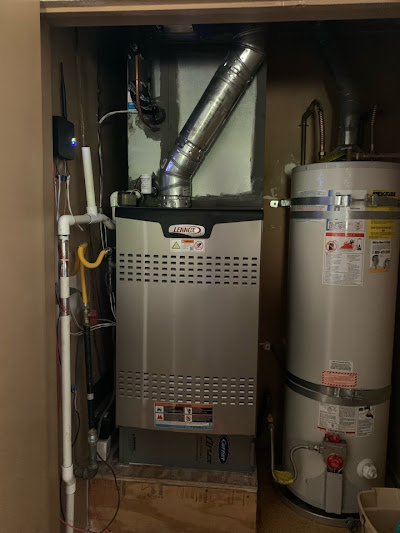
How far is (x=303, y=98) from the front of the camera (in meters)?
2.22

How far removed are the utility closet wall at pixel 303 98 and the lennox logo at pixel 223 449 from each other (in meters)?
0.69

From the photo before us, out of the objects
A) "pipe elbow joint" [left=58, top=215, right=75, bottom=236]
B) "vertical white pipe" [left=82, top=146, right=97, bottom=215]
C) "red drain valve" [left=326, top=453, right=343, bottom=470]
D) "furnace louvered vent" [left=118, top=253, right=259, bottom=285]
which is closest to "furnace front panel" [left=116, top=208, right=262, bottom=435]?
"furnace louvered vent" [left=118, top=253, right=259, bottom=285]

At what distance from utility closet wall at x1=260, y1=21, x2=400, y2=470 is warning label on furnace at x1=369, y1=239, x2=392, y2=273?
55cm

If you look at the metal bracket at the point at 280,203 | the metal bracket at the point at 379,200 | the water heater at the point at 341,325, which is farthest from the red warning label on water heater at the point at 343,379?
the metal bracket at the point at 280,203

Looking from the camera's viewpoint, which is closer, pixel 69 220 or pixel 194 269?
pixel 69 220

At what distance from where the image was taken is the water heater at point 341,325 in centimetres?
171

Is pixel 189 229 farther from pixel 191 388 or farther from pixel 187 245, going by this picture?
pixel 191 388

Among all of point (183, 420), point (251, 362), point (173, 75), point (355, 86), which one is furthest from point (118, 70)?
point (183, 420)

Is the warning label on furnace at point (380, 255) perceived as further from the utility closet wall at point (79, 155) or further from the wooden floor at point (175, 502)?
the utility closet wall at point (79, 155)

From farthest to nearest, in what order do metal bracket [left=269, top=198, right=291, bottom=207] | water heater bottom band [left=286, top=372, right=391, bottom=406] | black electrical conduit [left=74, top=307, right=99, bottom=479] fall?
metal bracket [left=269, top=198, right=291, bottom=207] → water heater bottom band [left=286, top=372, right=391, bottom=406] → black electrical conduit [left=74, top=307, right=99, bottom=479]

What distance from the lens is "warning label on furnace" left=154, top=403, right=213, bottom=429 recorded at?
170cm

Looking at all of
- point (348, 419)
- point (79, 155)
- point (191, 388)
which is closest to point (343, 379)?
point (348, 419)

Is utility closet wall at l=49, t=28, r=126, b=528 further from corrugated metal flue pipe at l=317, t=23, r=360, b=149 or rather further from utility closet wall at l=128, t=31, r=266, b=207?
corrugated metal flue pipe at l=317, t=23, r=360, b=149

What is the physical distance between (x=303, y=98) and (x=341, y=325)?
1.29m
